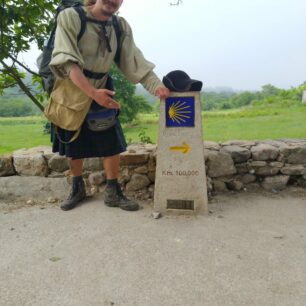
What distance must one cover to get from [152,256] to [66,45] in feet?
5.45

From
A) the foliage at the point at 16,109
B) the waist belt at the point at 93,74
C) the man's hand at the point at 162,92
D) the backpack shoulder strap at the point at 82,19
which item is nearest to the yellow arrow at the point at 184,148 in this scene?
the man's hand at the point at 162,92

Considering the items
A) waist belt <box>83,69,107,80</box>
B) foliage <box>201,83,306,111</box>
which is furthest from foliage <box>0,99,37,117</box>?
waist belt <box>83,69,107,80</box>

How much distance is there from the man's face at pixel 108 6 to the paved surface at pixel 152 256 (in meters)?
1.71

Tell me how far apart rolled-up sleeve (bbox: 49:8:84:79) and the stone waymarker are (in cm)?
84

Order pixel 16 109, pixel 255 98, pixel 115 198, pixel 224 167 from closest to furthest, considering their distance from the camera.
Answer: pixel 115 198 → pixel 224 167 → pixel 16 109 → pixel 255 98

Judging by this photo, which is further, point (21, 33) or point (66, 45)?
point (21, 33)

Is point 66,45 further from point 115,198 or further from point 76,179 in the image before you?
point 115,198

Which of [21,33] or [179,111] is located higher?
[21,33]

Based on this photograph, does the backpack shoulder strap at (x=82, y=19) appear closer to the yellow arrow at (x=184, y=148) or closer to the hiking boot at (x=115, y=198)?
the yellow arrow at (x=184, y=148)

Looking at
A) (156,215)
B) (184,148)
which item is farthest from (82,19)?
(156,215)

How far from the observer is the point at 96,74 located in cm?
281

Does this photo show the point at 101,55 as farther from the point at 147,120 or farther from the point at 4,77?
the point at 147,120

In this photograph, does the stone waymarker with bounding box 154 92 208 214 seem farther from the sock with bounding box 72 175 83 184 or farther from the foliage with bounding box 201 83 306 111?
the foliage with bounding box 201 83 306 111

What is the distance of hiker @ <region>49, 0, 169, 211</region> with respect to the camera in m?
2.55
